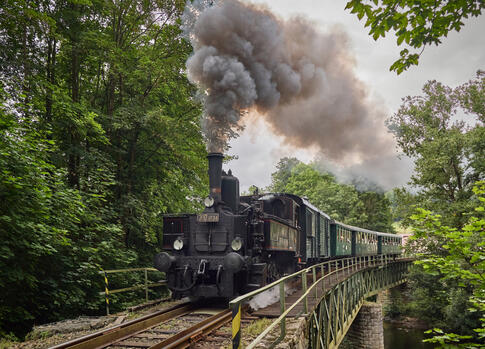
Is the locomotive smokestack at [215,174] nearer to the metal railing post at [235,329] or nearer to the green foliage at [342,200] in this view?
the metal railing post at [235,329]

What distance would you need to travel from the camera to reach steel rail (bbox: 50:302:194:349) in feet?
17.3

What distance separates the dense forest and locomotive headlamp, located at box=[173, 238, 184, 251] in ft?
5.50

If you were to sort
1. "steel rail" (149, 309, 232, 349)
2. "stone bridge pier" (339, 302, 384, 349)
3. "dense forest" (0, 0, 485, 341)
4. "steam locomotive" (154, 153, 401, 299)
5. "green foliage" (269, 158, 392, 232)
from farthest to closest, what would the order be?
"green foliage" (269, 158, 392, 232)
"stone bridge pier" (339, 302, 384, 349)
"steam locomotive" (154, 153, 401, 299)
"dense forest" (0, 0, 485, 341)
"steel rail" (149, 309, 232, 349)

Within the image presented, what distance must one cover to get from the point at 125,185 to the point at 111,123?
2.12 meters

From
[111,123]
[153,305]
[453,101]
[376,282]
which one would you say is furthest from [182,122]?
[453,101]

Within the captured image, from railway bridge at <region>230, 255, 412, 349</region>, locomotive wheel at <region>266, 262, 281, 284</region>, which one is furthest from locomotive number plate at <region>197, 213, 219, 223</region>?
locomotive wheel at <region>266, 262, 281, 284</region>

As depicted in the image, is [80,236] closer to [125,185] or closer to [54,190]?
[54,190]

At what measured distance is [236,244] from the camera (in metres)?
8.19

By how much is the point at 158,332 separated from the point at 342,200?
32.2m

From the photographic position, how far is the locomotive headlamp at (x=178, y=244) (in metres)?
8.75

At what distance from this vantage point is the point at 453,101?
77.4 ft

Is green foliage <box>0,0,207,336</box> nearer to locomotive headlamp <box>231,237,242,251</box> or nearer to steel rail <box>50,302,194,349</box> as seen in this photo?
steel rail <box>50,302,194,349</box>

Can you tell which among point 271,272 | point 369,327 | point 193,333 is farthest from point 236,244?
point 369,327

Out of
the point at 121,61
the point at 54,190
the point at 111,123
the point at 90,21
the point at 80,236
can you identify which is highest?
the point at 90,21
